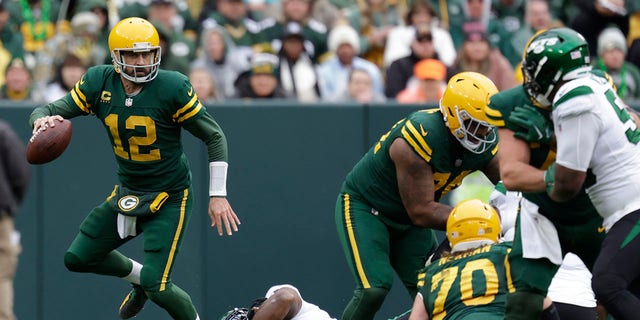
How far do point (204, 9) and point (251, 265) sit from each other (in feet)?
14.4

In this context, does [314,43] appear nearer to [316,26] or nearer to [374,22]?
[316,26]

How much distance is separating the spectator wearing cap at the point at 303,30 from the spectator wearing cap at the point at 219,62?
609 millimetres

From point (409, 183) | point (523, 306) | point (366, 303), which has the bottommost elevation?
point (366, 303)

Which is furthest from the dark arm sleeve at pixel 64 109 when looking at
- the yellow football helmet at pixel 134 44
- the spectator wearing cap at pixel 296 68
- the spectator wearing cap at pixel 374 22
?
the spectator wearing cap at pixel 374 22

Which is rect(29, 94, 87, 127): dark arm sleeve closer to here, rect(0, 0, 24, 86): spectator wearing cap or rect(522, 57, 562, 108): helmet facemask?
rect(522, 57, 562, 108): helmet facemask

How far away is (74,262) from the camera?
7547 millimetres

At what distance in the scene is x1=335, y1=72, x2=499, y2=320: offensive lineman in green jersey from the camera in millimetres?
6945

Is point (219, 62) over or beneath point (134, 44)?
beneath

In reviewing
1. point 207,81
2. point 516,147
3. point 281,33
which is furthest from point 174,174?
point 281,33

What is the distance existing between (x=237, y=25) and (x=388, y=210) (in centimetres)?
546

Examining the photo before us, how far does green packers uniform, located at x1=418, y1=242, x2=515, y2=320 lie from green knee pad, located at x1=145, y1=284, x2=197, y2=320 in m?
1.78

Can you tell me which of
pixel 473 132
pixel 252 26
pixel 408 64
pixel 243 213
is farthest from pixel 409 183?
pixel 252 26

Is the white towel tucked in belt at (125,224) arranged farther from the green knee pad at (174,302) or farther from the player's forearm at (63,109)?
the player's forearm at (63,109)

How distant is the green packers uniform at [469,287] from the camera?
19.6 ft
